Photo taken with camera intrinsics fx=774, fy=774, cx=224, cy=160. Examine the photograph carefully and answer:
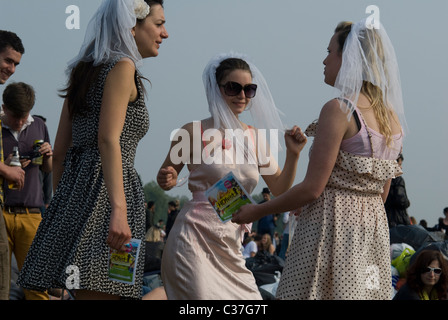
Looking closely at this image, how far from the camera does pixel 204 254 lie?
457 cm

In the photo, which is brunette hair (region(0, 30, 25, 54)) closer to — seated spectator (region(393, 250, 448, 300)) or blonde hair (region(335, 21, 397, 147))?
blonde hair (region(335, 21, 397, 147))

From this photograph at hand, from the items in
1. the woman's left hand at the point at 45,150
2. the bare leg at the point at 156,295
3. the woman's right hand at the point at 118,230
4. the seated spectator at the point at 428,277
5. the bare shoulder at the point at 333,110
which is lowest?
the seated spectator at the point at 428,277

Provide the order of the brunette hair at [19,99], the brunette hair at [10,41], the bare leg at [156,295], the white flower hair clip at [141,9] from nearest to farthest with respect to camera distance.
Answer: the white flower hair clip at [141,9]
the bare leg at [156,295]
the brunette hair at [10,41]
the brunette hair at [19,99]

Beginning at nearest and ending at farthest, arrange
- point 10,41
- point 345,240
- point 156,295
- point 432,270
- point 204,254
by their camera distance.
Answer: point 345,240, point 204,254, point 156,295, point 10,41, point 432,270

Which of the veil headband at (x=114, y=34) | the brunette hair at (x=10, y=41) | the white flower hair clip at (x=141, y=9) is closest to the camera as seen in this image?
the veil headband at (x=114, y=34)

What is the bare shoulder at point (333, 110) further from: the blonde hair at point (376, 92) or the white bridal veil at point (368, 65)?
the blonde hair at point (376, 92)

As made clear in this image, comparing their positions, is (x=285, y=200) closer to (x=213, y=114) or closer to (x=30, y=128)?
(x=213, y=114)

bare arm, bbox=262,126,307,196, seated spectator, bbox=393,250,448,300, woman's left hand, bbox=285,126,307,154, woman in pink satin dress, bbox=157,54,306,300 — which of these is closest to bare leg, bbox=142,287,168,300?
woman in pink satin dress, bbox=157,54,306,300

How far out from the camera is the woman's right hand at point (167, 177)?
178 inches

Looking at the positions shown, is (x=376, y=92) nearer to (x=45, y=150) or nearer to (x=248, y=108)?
(x=248, y=108)

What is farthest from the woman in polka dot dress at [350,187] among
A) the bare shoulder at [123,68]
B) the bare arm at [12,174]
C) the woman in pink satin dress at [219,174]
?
the bare arm at [12,174]

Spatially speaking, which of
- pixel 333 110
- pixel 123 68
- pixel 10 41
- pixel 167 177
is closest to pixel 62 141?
pixel 123 68

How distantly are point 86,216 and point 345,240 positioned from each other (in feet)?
3.95

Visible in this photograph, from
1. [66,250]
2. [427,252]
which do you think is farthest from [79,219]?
[427,252]
